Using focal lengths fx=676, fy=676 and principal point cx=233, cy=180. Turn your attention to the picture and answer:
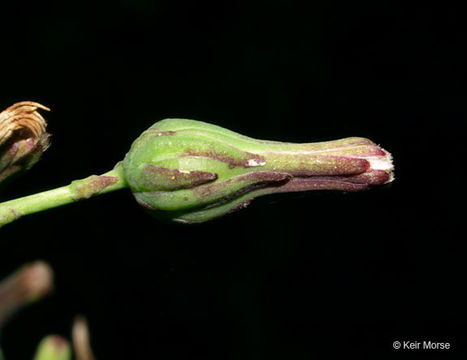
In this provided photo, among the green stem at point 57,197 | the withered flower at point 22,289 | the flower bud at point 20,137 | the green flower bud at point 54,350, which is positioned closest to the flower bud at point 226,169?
the green stem at point 57,197

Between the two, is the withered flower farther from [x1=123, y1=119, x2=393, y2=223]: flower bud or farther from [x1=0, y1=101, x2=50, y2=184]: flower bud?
[x1=123, y1=119, x2=393, y2=223]: flower bud

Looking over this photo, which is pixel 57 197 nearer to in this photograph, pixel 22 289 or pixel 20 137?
pixel 20 137

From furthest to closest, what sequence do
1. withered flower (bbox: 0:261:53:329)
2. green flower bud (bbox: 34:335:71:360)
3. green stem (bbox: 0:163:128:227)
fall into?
1. withered flower (bbox: 0:261:53:329)
2. green flower bud (bbox: 34:335:71:360)
3. green stem (bbox: 0:163:128:227)

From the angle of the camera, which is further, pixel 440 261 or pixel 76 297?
pixel 440 261

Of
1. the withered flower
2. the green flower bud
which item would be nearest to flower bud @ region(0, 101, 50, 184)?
the green flower bud

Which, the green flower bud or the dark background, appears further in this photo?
the dark background

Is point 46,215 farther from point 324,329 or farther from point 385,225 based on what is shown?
point 385,225

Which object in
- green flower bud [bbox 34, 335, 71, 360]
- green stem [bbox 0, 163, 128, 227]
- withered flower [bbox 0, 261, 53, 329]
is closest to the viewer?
green stem [bbox 0, 163, 128, 227]

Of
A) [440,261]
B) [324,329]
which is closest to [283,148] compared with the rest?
[324,329]

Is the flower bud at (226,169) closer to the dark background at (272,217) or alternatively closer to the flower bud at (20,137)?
the flower bud at (20,137)
